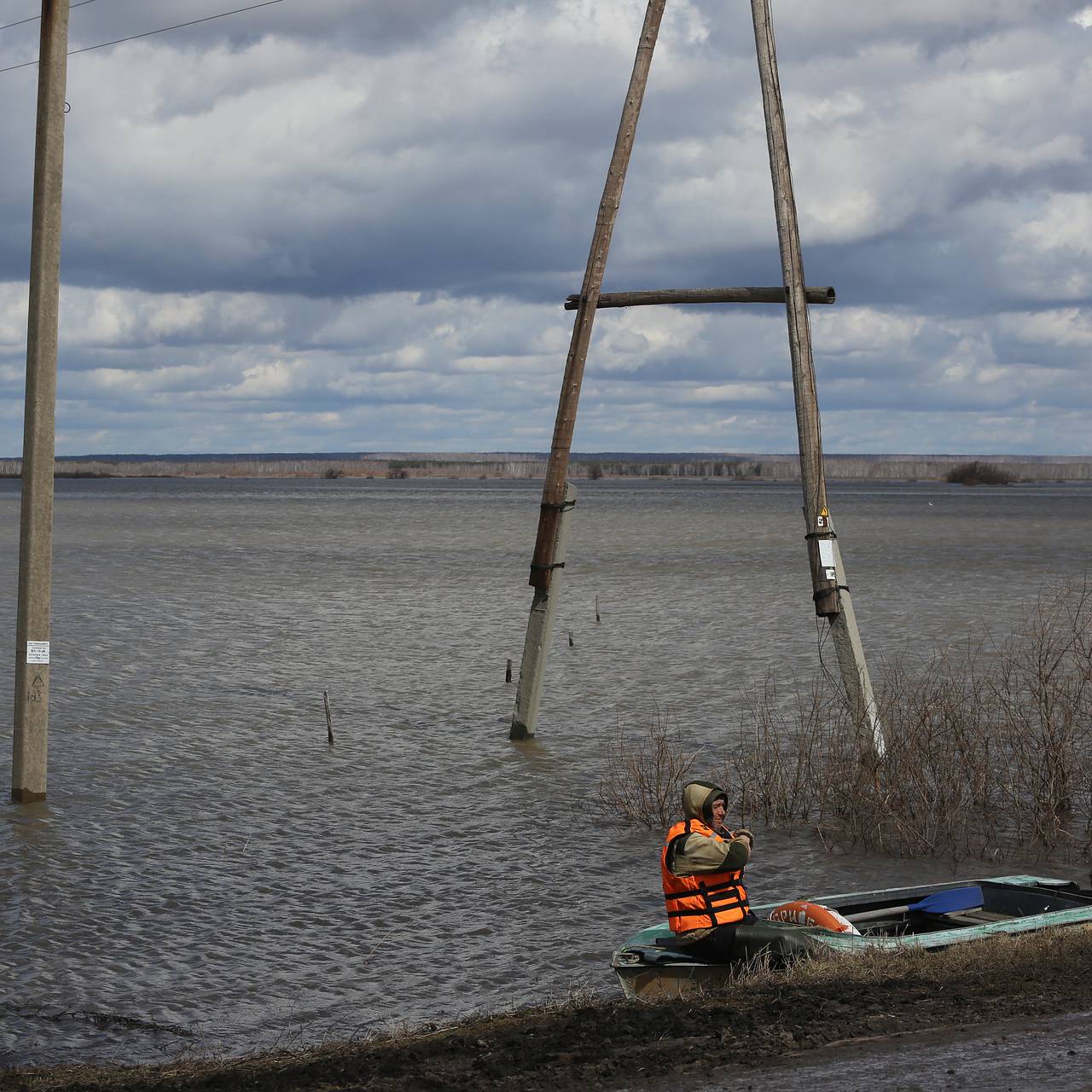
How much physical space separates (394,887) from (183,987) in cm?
248

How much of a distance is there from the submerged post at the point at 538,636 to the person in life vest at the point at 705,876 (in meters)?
7.37

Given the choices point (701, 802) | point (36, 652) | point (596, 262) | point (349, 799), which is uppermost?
point (596, 262)

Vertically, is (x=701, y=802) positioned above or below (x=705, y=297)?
below

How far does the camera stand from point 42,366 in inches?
481

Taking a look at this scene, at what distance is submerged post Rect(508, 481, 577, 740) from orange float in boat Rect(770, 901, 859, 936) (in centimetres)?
702

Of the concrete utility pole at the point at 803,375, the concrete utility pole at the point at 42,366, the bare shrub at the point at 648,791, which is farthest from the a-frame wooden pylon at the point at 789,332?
the concrete utility pole at the point at 42,366

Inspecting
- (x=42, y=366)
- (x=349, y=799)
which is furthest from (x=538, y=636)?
(x=42, y=366)

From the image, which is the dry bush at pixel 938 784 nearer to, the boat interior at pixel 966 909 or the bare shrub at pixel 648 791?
the bare shrub at pixel 648 791

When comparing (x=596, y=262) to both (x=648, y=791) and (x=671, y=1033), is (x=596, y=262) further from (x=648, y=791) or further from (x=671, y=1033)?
(x=671, y=1033)

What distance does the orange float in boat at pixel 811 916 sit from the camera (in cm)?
837

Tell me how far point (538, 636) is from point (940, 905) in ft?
24.7

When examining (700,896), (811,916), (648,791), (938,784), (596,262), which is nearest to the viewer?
(700,896)

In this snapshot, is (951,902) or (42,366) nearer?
(951,902)

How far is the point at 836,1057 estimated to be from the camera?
253 inches
